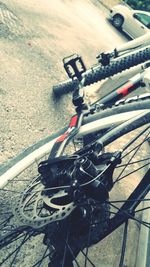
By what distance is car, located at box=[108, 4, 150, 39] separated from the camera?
35.1 feet

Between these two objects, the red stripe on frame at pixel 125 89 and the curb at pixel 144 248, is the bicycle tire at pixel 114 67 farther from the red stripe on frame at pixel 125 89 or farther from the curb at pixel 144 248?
the curb at pixel 144 248

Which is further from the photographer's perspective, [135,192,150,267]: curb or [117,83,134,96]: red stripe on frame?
[117,83,134,96]: red stripe on frame

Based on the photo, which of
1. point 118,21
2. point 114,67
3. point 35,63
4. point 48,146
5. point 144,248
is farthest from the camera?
point 118,21

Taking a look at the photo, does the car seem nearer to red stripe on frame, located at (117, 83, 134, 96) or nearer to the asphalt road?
the asphalt road

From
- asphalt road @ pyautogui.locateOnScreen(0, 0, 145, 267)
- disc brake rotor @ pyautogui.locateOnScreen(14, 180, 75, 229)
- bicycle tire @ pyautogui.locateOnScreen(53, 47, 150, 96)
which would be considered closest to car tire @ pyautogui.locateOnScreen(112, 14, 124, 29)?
asphalt road @ pyautogui.locateOnScreen(0, 0, 145, 267)

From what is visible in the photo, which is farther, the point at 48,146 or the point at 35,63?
the point at 35,63

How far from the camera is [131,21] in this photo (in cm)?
1091

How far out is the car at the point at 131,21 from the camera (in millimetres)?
10704

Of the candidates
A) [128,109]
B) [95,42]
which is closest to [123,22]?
[95,42]

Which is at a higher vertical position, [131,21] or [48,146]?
[131,21]

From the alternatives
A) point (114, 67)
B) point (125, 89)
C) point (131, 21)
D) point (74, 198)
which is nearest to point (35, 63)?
point (114, 67)

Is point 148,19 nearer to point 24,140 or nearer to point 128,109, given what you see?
point 24,140

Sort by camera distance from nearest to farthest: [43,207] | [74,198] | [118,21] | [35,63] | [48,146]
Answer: [74,198] → [43,207] → [48,146] → [35,63] → [118,21]

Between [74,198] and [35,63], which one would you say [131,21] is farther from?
[74,198]
